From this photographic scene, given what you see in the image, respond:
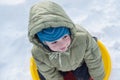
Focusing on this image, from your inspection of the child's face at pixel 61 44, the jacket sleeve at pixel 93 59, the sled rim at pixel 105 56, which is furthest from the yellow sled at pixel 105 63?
the child's face at pixel 61 44

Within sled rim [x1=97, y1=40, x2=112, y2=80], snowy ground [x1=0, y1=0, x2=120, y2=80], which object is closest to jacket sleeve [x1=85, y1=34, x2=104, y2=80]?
sled rim [x1=97, y1=40, x2=112, y2=80]

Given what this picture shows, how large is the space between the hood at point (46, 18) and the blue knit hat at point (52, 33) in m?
0.03

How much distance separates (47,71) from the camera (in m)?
1.67

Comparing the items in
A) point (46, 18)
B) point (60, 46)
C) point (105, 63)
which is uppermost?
point (46, 18)

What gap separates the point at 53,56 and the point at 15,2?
0.93 metres

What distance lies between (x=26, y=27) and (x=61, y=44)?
824mm

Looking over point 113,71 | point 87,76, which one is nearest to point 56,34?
point 87,76

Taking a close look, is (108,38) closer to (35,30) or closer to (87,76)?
(87,76)

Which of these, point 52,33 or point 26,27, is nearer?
point 52,33

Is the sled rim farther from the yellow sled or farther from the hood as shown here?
the hood

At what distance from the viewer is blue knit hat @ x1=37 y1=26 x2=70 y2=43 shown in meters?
1.34

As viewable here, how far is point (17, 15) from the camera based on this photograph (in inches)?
91.1

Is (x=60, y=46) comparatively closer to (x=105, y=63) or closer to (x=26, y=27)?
(x=105, y=63)

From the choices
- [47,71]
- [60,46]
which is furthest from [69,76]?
[60,46]
